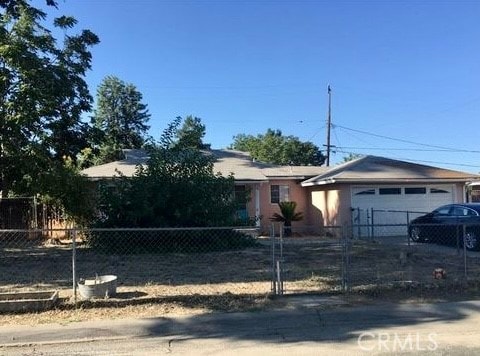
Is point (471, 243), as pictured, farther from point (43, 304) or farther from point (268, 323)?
point (43, 304)

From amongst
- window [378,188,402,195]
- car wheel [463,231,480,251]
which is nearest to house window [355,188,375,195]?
window [378,188,402,195]

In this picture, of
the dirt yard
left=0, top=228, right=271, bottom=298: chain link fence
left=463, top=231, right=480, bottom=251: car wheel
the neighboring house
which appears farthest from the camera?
the neighboring house

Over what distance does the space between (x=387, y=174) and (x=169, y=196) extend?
10.3 m

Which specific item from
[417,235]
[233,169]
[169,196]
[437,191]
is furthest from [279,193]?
[169,196]

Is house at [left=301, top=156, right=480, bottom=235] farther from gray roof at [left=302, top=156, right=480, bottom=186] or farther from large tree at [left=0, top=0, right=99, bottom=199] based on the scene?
large tree at [left=0, top=0, right=99, bottom=199]

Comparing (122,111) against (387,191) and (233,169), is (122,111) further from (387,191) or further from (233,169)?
(387,191)

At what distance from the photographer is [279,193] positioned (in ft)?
89.8

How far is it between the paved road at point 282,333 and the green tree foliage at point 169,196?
8669 millimetres

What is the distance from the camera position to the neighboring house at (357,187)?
22.9 meters

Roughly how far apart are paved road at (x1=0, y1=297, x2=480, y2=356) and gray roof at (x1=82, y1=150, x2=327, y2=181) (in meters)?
14.7

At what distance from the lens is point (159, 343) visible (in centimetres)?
707

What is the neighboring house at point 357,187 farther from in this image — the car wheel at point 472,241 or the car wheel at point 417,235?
the car wheel at point 472,241

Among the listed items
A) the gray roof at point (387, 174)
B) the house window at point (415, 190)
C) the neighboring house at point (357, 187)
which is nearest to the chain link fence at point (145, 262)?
the neighboring house at point (357, 187)

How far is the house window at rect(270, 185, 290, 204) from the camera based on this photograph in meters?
27.2
